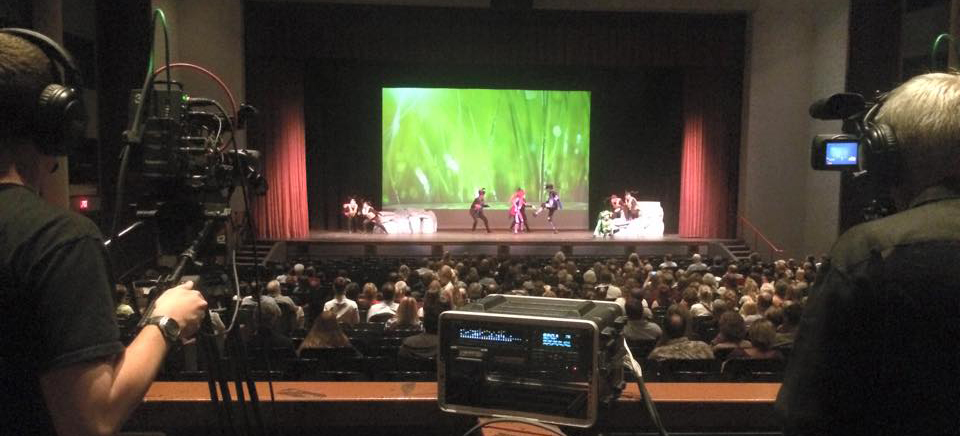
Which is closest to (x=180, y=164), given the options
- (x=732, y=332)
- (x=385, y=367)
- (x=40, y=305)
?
(x=40, y=305)

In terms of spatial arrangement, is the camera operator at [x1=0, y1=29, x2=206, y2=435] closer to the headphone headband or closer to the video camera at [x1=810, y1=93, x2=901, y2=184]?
the headphone headband

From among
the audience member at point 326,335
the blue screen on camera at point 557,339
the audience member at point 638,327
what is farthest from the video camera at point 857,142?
the audience member at point 326,335

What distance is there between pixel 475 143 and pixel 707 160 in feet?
17.9

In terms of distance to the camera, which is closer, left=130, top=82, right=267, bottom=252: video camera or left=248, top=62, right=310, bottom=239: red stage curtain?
left=130, top=82, right=267, bottom=252: video camera

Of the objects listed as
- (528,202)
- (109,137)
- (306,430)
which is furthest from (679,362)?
(528,202)

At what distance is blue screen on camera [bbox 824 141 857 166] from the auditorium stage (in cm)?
1246

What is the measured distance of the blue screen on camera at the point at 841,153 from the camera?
173 cm

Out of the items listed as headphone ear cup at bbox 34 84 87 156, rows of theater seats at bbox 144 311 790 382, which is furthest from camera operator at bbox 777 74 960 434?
rows of theater seats at bbox 144 311 790 382

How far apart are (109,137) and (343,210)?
677 centimetres

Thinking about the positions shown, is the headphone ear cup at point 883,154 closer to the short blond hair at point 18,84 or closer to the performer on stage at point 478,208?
the short blond hair at point 18,84

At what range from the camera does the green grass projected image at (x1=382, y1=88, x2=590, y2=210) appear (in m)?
17.6

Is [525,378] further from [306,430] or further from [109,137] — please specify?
[109,137]

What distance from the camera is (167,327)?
141 cm

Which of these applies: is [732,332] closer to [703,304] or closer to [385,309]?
[703,304]
